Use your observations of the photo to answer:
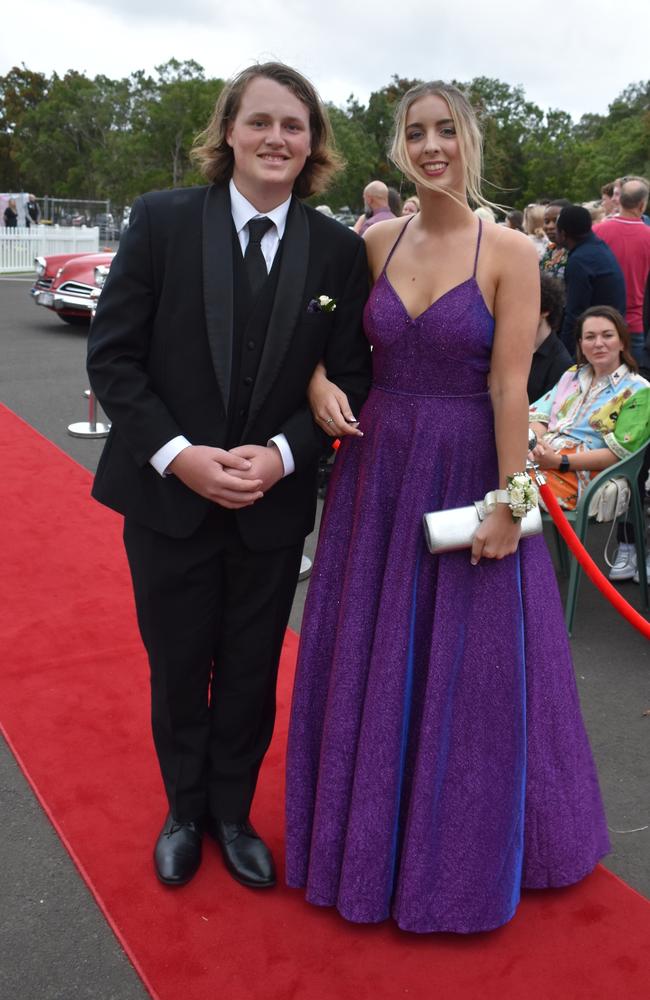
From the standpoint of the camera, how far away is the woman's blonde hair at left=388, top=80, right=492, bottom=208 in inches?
88.4

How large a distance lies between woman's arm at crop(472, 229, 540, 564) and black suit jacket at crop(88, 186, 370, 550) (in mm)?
361

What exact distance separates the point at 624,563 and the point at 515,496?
9.44 ft

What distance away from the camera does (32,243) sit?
22734mm

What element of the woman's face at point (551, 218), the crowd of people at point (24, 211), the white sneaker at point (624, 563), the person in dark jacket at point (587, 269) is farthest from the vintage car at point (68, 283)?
the crowd of people at point (24, 211)

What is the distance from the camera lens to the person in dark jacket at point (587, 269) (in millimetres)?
6012

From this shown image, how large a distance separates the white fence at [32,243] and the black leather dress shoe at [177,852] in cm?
2185

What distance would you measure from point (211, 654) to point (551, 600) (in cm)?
94

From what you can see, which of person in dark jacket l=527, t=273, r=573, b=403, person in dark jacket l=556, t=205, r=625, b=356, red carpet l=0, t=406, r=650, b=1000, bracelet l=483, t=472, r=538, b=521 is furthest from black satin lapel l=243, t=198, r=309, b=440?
person in dark jacket l=556, t=205, r=625, b=356

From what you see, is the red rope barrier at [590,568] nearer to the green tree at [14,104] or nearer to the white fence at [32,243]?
the white fence at [32,243]

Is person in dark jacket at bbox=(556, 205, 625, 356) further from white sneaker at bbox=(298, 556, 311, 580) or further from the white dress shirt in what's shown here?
the white dress shirt

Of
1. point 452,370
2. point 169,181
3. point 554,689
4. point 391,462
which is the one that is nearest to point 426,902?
point 554,689

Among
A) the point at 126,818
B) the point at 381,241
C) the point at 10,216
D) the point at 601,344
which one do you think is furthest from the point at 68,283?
the point at 10,216

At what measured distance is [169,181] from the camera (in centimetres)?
4503

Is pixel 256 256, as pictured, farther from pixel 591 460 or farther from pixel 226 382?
pixel 591 460
